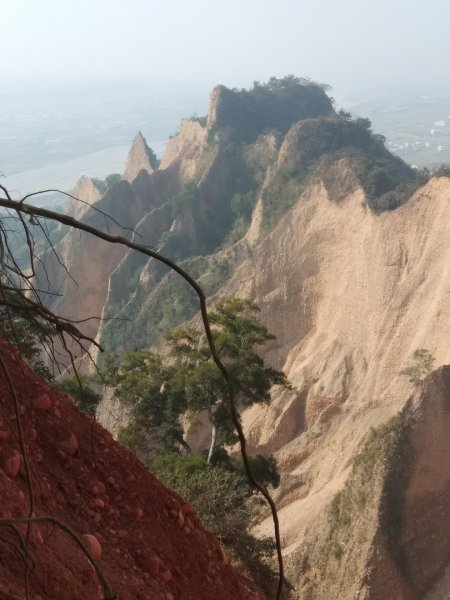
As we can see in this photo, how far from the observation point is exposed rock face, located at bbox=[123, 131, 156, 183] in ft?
142

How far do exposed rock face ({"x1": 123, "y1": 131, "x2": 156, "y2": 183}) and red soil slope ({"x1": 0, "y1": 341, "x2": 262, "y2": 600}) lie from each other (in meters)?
39.6

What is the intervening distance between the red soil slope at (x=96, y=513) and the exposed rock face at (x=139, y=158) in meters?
39.6

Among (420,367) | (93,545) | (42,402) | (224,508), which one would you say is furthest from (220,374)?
(93,545)

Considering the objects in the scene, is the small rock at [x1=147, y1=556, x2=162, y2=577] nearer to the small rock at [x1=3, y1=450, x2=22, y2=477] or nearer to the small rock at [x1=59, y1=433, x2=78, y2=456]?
the small rock at [x1=59, y1=433, x2=78, y2=456]

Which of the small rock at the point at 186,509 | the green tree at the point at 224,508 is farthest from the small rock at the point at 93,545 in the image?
the green tree at the point at 224,508

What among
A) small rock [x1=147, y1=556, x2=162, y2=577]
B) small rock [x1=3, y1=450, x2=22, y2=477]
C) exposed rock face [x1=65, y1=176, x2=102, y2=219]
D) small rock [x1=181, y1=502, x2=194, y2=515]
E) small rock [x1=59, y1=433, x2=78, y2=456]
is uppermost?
exposed rock face [x1=65, y1=176, x2=102, y2=219]

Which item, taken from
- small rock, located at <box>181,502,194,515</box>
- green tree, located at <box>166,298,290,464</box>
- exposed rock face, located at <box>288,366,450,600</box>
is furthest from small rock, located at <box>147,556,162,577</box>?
exposed rock face, located at <box>288,366,450,600</box>

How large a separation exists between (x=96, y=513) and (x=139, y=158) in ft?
139

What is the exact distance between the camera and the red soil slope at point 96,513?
3.30m

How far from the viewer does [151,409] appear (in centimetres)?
1311

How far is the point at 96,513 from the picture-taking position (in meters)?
4.08

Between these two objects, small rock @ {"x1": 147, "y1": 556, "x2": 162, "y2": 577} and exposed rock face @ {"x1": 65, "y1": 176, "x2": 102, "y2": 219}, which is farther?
exposed rock face @ {"x1": 65, "y1": 176, "x2": 102, "y2": 219}

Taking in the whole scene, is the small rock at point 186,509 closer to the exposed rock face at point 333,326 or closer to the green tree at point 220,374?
the green tree at point 220,374

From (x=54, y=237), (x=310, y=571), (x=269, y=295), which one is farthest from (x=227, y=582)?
(x=54, y=237)
